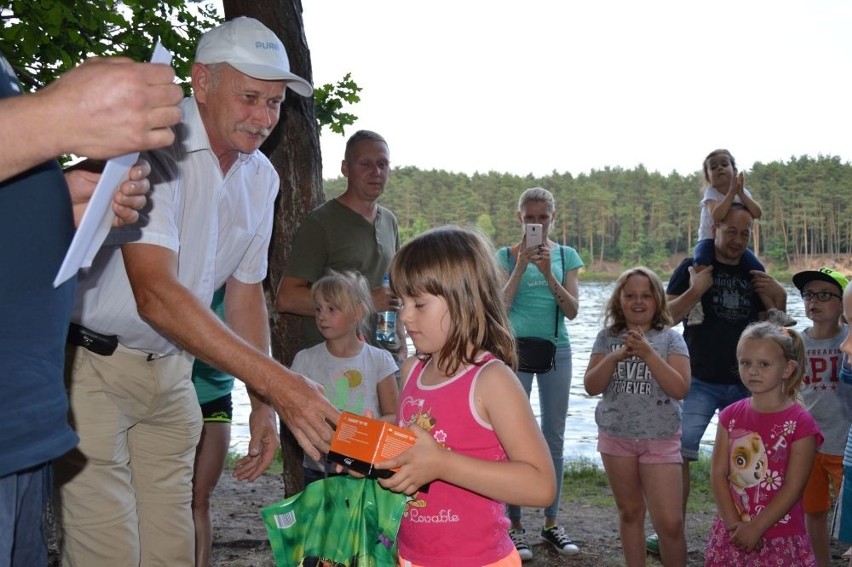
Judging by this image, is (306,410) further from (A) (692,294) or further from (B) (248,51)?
(A) (692,294)

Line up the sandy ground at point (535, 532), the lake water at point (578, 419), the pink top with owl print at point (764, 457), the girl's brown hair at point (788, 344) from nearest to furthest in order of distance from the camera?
the pink top with owl print at point (764, 457)
the girl's brown hair at point (788, 344)
the sandy ground at point (535, 532)
the lake water at point (578, 419)

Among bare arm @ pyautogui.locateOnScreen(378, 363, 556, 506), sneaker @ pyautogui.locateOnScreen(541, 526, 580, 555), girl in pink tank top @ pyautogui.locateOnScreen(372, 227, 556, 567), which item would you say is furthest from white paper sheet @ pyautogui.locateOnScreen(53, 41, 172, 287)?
sneaker @ pyautogui.locateOnScreen(541, 526, 580, 555)

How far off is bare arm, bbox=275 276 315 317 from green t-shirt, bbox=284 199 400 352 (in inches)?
1.3

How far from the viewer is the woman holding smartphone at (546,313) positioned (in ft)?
18.2

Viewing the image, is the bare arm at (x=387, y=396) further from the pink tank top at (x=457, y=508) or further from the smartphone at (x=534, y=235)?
the pink tank top at (x=457, y=508)

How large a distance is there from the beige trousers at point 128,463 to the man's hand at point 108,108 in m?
1.64

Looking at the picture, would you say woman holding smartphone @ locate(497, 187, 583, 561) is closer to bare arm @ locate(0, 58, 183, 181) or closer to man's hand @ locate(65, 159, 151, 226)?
man's hand @ locate(65, 159, 151, 226)

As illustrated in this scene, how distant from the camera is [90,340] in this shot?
289 centimetres

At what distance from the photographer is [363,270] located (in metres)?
4.95

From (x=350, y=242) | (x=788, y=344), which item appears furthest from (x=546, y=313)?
(x=788, y=344)

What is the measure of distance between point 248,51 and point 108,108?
195 cm

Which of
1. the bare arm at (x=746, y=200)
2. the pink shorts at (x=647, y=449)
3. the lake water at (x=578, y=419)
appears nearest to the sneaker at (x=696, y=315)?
the lake water at (x=578, y=419)

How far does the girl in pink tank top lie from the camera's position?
2.37 meters

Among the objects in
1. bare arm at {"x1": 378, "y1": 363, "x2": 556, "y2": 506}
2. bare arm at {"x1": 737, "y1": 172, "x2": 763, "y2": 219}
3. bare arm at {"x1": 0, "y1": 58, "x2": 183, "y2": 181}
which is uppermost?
bare arm at {"x1": 737, "y1": 172, "x2": 763, "y2": 219}
